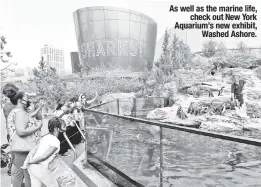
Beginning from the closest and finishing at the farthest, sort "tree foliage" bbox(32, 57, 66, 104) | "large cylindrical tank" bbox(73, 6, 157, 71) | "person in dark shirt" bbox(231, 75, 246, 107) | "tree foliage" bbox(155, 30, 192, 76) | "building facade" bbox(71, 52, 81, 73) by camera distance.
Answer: "person in dark shirt" bbox(231, 75, 246, 107)
"tree foliage" bbox(32, 57, 66, 104)
"tree foliage" bbox(155, 30, 192, 76)
"large cylindrical tank" bbox(73, 6, 157, 71)
"building facade" bbox(71, 52, 81, 73)

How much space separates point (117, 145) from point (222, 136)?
1.54 m

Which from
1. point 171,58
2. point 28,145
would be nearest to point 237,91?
point 28,145

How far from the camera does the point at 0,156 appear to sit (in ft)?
11.5

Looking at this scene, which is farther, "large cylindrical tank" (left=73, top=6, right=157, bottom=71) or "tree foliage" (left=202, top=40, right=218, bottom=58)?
"large cylindrical tank" (left=73, top=6, right=157, bottom=71)

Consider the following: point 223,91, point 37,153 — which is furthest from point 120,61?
point 37,153

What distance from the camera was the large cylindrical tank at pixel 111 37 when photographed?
2169 cm

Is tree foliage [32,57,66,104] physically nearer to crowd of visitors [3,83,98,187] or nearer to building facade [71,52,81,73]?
building facade [71,52,81,73]

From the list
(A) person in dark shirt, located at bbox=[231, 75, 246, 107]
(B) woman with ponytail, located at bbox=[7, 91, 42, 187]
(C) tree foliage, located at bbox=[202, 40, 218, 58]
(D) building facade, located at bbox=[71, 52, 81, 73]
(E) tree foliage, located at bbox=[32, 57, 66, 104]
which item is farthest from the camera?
(D) building facade, located at bbox=[71, 52, 81, 73]

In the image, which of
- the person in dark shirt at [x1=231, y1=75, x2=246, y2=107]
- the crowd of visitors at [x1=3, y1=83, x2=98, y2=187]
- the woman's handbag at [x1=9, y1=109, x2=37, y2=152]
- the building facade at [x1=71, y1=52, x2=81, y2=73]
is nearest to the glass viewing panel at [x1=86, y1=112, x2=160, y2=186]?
the crowd of visitors at [x1=3, y1=83, x2=98, y2=187]

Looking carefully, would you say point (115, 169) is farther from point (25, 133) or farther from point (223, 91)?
point (223, 91)

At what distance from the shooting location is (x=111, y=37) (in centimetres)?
2158

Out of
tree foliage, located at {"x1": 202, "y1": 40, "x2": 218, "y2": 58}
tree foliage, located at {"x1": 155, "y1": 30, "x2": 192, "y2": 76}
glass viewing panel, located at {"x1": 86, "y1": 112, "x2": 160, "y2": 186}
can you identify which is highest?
tree foliage, located at {"x1": 202, "y1": 40, "x2": 218, "y2": 58}

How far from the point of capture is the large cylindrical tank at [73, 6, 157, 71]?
21.7 metres

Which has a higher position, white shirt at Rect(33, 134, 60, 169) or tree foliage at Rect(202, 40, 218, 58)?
tree foliage at Rect(202, 40, 218, 58)
